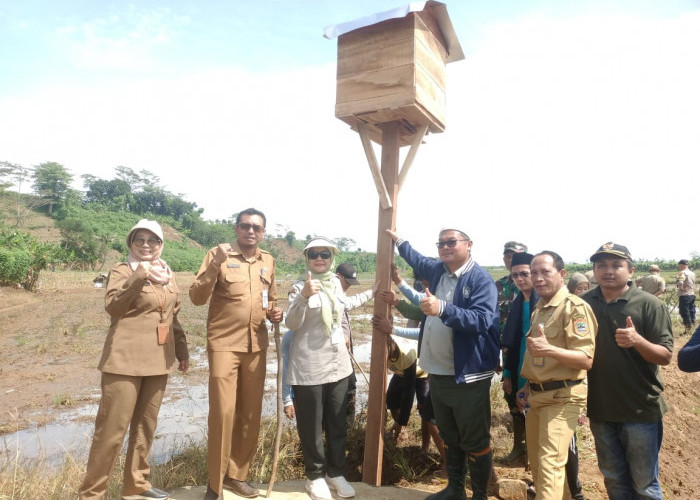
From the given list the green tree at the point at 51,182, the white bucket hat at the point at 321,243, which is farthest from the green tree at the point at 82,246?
the white bucket hat at the point at 321,243

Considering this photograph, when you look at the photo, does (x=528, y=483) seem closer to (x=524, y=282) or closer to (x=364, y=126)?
(x=524, y=282)

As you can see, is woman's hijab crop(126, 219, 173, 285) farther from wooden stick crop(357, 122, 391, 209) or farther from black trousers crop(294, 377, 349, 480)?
wooden stick crop(357, 122, 391, 209)

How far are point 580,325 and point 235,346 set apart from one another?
234 cm

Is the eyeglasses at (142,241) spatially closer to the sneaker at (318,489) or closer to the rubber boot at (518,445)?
the sneaker at (318,489)

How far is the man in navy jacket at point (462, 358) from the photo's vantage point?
3.24 metres

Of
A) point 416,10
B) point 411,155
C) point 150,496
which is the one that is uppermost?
point 416,10

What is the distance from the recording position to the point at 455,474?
345cm

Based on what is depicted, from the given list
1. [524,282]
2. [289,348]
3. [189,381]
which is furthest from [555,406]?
[189,381]

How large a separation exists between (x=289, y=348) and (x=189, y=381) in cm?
625

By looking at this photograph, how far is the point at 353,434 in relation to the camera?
4949 mm

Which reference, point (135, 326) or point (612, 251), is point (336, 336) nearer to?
point (135, 326)

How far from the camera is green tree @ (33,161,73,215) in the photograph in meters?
61.8

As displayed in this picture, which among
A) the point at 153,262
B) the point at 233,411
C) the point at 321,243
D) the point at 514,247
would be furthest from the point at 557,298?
the point at 153,262

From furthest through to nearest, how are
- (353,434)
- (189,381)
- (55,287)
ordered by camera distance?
(55,287)
(189,381)
(353,434)
